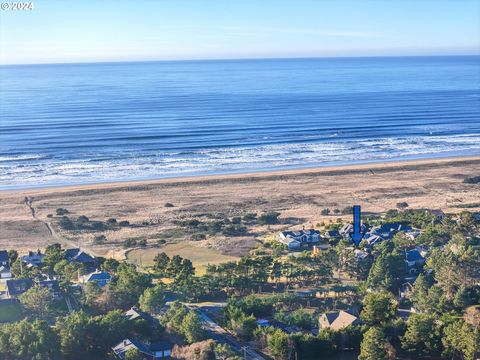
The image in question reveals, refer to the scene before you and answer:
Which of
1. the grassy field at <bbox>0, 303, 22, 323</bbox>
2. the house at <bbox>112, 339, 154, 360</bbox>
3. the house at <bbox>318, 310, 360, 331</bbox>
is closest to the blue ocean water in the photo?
the grassy field at <bbox>0, 303, 22, 323</bbox>

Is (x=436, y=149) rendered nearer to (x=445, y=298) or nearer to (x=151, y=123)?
(x=151, y=123)

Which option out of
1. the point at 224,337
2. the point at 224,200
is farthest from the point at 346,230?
the point at 224,337

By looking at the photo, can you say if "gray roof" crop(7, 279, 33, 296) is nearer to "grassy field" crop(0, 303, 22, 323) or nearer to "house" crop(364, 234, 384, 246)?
"grassy field" crop(0, 303, 22, 323)

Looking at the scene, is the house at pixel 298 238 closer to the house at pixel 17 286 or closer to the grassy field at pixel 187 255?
the grassy field at pixel 187 255

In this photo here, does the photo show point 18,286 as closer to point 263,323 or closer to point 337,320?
point 263,323

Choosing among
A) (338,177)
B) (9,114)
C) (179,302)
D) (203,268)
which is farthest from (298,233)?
(9,114)

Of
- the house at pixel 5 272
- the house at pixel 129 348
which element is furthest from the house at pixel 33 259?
the house at pixel 129 348
